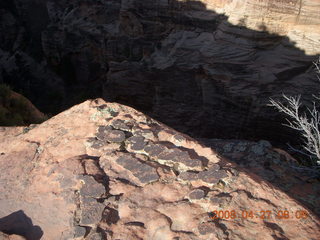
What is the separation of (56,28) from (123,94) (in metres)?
4.66

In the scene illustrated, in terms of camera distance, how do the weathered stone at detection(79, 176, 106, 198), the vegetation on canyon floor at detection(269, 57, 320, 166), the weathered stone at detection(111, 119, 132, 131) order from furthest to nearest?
the vegetation on canyon floor at detection(269, 57, 320, 166), the weathered stone at detection(111, 119, 132, 131), the weathered stone at detection(79, 176, 106, 198)

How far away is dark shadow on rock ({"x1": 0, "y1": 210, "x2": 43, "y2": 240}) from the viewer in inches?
77.4

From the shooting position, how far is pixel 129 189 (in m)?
2.25

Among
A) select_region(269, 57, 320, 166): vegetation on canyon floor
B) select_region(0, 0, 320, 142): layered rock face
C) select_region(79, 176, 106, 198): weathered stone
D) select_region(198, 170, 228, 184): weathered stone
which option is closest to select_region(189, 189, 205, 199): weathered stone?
select_region(198, 170, 228, 184): weathered stone

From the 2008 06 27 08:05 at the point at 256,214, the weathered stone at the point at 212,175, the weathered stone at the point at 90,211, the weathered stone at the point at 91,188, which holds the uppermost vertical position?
the weathered stone at the point at 212,175

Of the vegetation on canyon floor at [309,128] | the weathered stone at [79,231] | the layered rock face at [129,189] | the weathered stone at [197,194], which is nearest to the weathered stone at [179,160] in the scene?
the layered rock face at [129,189]

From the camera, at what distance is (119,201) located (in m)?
2.16

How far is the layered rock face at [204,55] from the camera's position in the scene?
6719 millimetres

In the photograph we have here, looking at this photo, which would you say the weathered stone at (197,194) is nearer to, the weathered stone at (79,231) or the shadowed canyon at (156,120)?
the shadowed canyon at (156,120)

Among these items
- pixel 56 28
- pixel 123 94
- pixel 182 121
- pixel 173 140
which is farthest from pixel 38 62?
pixel 173 140

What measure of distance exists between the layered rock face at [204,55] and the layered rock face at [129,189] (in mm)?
4780

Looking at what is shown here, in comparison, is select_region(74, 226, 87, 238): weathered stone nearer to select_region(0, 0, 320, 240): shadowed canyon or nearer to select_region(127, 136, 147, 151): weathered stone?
select_region(0, 0, 320, 240): shadowed canyon

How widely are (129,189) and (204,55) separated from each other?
5924 millimetres

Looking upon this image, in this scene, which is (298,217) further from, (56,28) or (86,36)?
(56,28)
